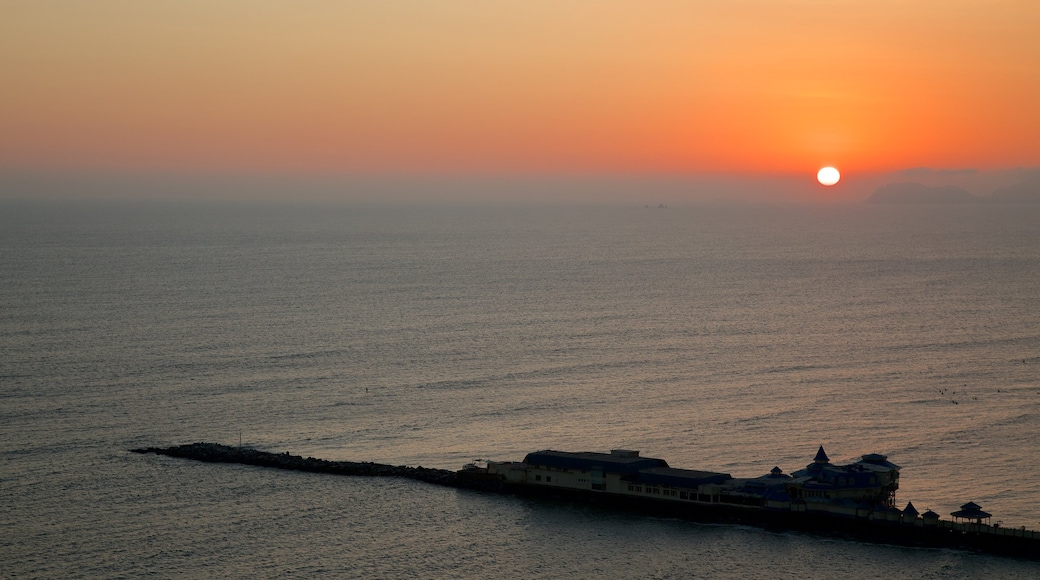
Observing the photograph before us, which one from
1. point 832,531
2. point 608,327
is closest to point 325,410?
point 832,531

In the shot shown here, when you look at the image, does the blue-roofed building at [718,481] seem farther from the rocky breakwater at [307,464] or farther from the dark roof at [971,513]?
the dark roof at [971,513]

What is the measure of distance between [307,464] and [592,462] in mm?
13656

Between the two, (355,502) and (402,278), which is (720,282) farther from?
(355,502)

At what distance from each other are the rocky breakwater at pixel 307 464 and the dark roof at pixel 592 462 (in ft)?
7.56

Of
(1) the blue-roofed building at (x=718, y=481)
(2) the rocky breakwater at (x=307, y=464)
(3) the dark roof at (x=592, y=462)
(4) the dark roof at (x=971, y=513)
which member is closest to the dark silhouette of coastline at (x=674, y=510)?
(2) the rocky breakwater at (x=307, y=464)

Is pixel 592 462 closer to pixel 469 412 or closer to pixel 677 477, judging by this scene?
pixel 677 477

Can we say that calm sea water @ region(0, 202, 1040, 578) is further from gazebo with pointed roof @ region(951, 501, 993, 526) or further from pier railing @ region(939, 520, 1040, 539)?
gazebo with pointed roof @ region(951, 501, 993, 526)

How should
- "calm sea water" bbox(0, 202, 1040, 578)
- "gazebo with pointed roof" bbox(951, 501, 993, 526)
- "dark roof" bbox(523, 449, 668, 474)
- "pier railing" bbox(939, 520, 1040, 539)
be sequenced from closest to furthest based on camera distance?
1. "pier railing" bbox(939, 520, 1040, 539)
2. "calm sea water" bbox(0, 202, 1040, 578)
3. "gazebo with pointed roof" bbox(951, 501, 993, 526)
4. "dark roof" bbox(523, 449, 668, 474)

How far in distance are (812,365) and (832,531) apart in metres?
33.1

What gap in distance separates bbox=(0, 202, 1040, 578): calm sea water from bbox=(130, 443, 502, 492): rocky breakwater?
35.5 inches

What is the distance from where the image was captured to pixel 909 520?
1850 inches

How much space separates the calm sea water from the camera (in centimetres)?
4553

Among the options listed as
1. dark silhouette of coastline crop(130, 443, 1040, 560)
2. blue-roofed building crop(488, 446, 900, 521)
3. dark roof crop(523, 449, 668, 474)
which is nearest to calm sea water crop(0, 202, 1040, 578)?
dark silhouette of coastline crop(130, 443, 1040, 560)

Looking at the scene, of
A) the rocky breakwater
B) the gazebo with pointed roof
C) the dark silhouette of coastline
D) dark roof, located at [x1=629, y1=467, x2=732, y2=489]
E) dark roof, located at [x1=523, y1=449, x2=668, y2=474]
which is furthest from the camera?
the rocky breakwater
